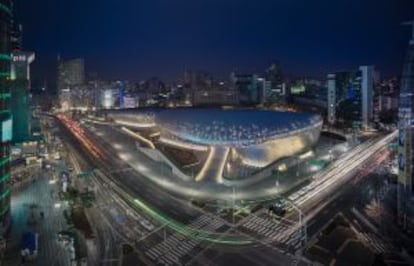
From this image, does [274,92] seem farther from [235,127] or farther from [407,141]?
[407,141]

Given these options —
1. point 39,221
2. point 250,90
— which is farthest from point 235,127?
point 250,90

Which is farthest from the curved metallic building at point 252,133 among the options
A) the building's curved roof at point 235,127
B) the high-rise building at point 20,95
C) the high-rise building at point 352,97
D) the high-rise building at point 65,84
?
the high-rise building at point 65,84

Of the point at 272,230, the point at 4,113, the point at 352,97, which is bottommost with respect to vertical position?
the point at 272,230

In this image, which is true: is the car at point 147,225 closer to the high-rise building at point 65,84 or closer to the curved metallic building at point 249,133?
the curved metallic building at point 249,133

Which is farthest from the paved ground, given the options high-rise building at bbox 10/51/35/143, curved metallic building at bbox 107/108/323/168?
high-rise building at bbox 10/51/35/143

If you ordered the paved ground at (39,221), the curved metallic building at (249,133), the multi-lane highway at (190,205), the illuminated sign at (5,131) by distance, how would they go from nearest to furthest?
1. the paved ground at (39,221)
2. the multi-lane highway at (190,205)
3. the illuminated sign at (5,131)
4. the curved metallic building at (249,133)

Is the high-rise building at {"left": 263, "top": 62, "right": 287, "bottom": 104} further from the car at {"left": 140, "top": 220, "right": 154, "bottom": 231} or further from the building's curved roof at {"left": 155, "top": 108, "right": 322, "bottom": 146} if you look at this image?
the car at {"left": 140, "top": 220, "right": 154, "bottom": 231}

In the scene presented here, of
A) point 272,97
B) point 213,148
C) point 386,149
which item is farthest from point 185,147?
point 272,97
